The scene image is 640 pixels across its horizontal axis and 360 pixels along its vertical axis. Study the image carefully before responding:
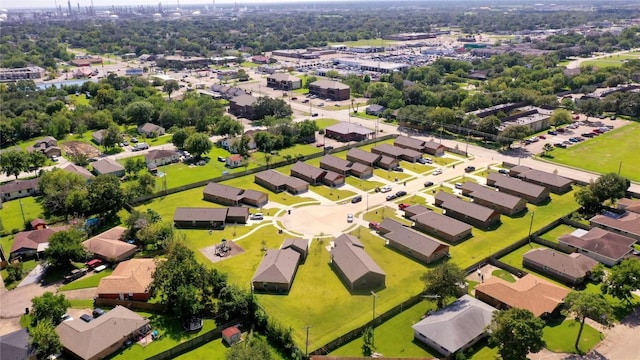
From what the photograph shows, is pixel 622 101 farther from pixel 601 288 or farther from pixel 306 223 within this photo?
Answer: pixel 306 223

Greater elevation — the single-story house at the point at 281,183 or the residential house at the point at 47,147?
the residential house at the point at 47,147

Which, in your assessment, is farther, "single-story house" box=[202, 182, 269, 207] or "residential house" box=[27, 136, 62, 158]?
"residential house" box=[27, 136, 62, 158]

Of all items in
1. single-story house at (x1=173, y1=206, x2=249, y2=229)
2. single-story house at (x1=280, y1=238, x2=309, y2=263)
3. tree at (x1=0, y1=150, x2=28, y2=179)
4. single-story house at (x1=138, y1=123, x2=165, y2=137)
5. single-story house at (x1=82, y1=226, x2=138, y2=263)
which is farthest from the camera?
single-story house at (x1=138, y1=123, x2=165, y2=137)

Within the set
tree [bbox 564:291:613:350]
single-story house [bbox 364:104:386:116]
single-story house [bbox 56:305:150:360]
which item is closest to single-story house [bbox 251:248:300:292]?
single-story house [bbox 56:305:150:360]

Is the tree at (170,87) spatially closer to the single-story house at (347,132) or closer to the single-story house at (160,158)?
the single-story house at (160,158)

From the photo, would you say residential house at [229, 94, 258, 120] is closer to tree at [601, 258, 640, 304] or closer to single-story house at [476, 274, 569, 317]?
single-story house at [476, 274, 569, 317]

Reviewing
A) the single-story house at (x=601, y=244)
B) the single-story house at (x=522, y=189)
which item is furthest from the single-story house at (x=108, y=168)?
the single-story house at (x=601, y=244)

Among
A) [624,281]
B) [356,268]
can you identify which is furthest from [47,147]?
[624,281]

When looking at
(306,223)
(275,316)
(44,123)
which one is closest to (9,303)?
(275,316)
